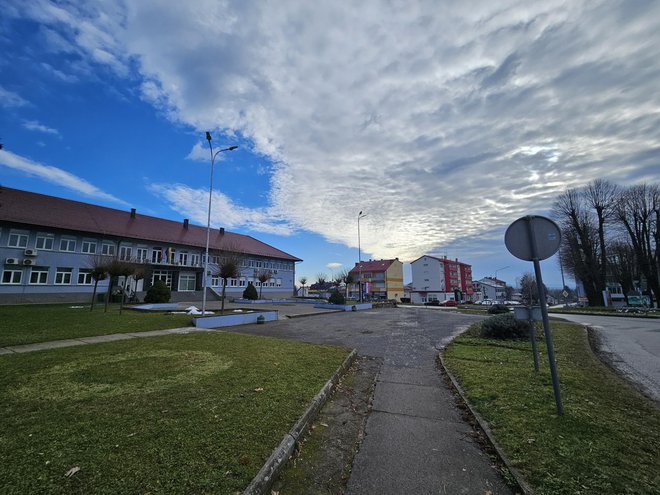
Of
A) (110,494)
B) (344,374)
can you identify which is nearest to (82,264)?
(344,374)

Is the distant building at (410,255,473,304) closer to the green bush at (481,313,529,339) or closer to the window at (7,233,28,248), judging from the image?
the green bush at (481,313,529,339)

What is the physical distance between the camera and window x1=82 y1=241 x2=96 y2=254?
30953 millimetres

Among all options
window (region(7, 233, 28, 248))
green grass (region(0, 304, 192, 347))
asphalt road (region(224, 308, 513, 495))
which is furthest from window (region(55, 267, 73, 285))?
asphalt road (region(224, 308, 513, 495))

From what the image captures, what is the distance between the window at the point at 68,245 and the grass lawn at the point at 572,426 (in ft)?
120

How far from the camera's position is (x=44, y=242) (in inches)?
1120

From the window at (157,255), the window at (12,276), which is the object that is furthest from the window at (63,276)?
the window at (157,255)

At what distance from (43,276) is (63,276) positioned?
4.88ft

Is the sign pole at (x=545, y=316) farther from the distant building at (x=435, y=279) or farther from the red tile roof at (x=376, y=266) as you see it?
the distant building at (x=435, y=279)

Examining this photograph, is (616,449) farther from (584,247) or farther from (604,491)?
(584,247)

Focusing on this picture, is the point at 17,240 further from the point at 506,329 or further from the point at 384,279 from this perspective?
the point at 384,279

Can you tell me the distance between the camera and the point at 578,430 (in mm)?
3932

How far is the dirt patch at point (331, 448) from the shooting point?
122 inches

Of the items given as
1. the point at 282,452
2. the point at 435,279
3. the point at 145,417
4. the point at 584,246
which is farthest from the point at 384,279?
the point at 282,452

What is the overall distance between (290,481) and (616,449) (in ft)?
12.2
